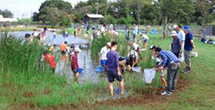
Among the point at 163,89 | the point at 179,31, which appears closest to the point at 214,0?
the point at 179,31

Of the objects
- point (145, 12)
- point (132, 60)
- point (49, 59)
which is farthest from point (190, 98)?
point (145, 12)

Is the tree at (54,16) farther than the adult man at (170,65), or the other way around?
the tree at (54,16)

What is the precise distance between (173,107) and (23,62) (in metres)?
4.23

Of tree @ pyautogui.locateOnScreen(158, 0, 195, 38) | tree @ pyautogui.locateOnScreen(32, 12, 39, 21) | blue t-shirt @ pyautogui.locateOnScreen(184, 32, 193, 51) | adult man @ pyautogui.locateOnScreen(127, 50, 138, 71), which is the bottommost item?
adult man @ pyautogui.locateOnScreen(127, 50, 138, 71)

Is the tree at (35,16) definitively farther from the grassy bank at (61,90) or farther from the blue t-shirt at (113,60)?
the blue t-shirt at (113,60)

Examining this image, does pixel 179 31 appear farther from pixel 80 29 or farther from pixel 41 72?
pixel 80 29

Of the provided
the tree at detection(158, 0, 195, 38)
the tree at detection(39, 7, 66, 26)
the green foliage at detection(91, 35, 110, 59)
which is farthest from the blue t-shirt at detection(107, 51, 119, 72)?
the tree at detection(39, 7, 66, 26)

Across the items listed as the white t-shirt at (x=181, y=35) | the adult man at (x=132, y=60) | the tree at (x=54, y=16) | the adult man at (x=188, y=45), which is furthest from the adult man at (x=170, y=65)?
the tree at (x=54, y=16)

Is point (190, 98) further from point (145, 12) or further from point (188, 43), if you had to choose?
point (145, 12)

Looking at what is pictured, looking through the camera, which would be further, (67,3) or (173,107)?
(67,3)

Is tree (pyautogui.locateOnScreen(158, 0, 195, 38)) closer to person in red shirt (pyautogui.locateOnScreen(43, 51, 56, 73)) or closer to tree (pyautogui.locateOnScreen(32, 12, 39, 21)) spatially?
person in red shirt (pyautogui.locateOnScreen(43, 51, 56, 73))

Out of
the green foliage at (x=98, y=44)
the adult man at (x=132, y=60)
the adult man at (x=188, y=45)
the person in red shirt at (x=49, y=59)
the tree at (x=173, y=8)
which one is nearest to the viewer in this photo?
the person in red shirt at (x=49, y=59)

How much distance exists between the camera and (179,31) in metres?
9.12

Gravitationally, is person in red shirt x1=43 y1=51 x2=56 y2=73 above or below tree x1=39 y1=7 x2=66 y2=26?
below
